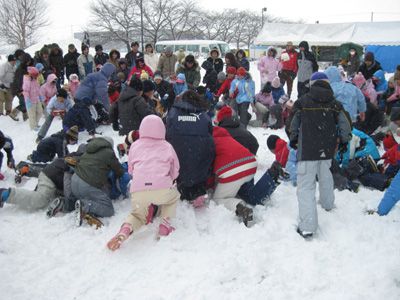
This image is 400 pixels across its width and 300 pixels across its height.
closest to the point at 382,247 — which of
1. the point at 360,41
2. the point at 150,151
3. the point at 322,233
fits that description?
the point at 322,233

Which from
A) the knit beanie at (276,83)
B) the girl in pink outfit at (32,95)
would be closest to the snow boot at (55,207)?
the girl in pink outfit at (32,95)

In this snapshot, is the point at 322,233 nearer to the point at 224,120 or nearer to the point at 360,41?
Result: the point at 224,120

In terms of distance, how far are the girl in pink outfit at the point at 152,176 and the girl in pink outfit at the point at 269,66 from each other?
24.6ft

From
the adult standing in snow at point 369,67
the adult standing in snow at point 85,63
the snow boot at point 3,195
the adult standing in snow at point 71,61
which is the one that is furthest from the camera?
the adult standing in snow at point 71,61

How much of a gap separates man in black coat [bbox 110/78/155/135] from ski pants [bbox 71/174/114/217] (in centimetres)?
195

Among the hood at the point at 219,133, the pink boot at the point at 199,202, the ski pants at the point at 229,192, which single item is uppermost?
the hood at the point at 219,133

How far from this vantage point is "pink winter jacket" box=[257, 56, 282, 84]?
11.4 metres

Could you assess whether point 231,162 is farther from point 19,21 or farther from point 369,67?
point 19,21

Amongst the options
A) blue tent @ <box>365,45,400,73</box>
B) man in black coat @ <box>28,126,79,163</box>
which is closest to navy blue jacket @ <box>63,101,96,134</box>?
man in black coat @ <box>28,126,79,163</box>

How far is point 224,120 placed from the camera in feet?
18.7

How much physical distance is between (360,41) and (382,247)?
23804mm

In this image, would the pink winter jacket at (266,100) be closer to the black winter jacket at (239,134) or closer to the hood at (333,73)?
the hood at (333,73)

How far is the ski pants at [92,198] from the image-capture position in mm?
4719

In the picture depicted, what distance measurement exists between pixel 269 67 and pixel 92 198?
7946 mm
